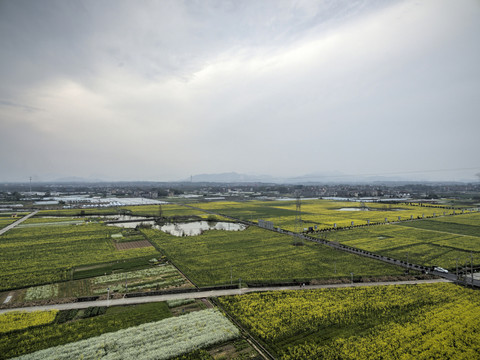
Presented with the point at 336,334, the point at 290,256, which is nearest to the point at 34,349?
the point at 336,334

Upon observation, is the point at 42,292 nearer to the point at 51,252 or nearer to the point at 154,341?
the point at 154,341

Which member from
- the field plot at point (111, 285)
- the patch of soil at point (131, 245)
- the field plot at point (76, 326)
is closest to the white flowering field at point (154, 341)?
the field plot at point (76, 326)

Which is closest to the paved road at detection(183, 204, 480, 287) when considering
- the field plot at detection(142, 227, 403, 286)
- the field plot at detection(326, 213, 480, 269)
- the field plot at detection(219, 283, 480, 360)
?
the field plot at detection(326, 213, 480, 269)

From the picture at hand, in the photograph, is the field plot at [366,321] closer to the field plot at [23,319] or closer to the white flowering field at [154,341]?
the white flowering field at [154,341]

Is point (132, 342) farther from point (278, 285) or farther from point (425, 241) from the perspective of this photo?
point (425, 241)

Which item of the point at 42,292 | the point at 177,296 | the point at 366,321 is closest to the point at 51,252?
the point at 42,292

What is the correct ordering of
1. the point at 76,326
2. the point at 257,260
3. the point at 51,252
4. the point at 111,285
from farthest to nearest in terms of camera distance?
the point at 51,252, the point at 257,260, the point at 111,285, the point at 76,326
